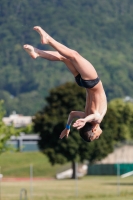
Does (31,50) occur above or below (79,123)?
above

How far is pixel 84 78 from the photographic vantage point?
43.3 feet

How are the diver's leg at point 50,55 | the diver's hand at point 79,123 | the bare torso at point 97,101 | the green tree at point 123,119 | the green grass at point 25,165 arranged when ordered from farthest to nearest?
the green tree at point 123,119 < the green grass at point 25,165 < the bare torso at point 97,101 < the diver's leg at point 50,55 < the diver's hand at point 79,123

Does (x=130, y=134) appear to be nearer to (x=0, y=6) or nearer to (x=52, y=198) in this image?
(x=52, y=198)

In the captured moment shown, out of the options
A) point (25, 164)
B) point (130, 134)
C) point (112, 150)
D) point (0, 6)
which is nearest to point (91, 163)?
point (112, 150)

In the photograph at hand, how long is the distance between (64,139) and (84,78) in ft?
210

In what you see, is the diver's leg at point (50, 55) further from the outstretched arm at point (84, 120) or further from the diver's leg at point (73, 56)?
the outstretched arm at point (84, 120)

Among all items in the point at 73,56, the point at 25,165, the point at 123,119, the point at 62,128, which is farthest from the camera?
the point at 123,119

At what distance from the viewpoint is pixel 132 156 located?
86625 mm

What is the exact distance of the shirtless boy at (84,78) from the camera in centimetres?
1275

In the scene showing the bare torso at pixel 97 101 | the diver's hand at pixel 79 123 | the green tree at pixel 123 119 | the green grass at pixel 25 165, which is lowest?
the green grass at pixel 25 165

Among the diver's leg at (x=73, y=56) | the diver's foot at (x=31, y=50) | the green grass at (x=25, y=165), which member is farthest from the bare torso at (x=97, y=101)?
the green grass at (x=25, y=165)

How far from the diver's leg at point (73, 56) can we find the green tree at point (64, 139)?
61937 mm

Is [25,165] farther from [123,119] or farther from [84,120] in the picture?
[84,120]

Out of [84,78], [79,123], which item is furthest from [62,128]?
[79,123]
